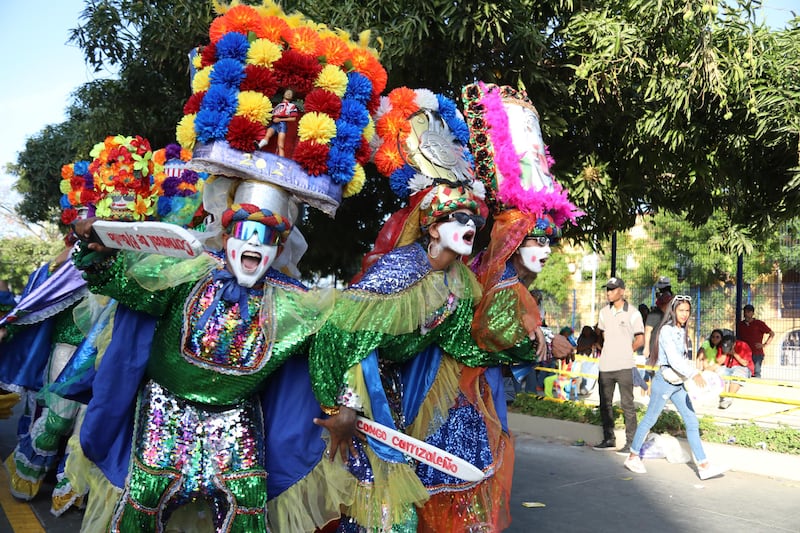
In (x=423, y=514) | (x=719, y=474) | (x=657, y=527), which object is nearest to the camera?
(x=423, y=514)

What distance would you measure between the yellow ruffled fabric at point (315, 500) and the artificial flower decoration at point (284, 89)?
1.42 meters

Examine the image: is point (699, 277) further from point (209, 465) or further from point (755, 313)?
point (209, 465)

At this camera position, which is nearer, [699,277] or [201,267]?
[201,267]

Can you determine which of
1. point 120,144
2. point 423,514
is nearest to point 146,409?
point 423,514

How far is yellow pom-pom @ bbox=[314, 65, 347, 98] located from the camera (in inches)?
146

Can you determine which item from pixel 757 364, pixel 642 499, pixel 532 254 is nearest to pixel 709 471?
pixel 642 499

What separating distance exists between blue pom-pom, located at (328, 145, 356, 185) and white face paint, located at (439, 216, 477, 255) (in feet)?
1.78

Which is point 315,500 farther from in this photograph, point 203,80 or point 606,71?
point 606,71

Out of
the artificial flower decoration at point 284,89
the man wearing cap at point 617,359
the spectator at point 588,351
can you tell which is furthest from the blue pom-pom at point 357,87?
the spectator at point 588,351

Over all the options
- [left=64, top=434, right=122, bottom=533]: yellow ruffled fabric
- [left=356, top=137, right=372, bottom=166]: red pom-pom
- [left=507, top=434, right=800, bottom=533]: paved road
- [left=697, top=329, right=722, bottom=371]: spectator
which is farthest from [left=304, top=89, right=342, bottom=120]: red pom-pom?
[left=697, top=329, right=722, bottom=371]: spectator

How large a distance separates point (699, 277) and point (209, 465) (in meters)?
14.9

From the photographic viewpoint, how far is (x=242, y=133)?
3543mm

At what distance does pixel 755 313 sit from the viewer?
14641 mm

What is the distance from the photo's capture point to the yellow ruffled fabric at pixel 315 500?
3363 mm
